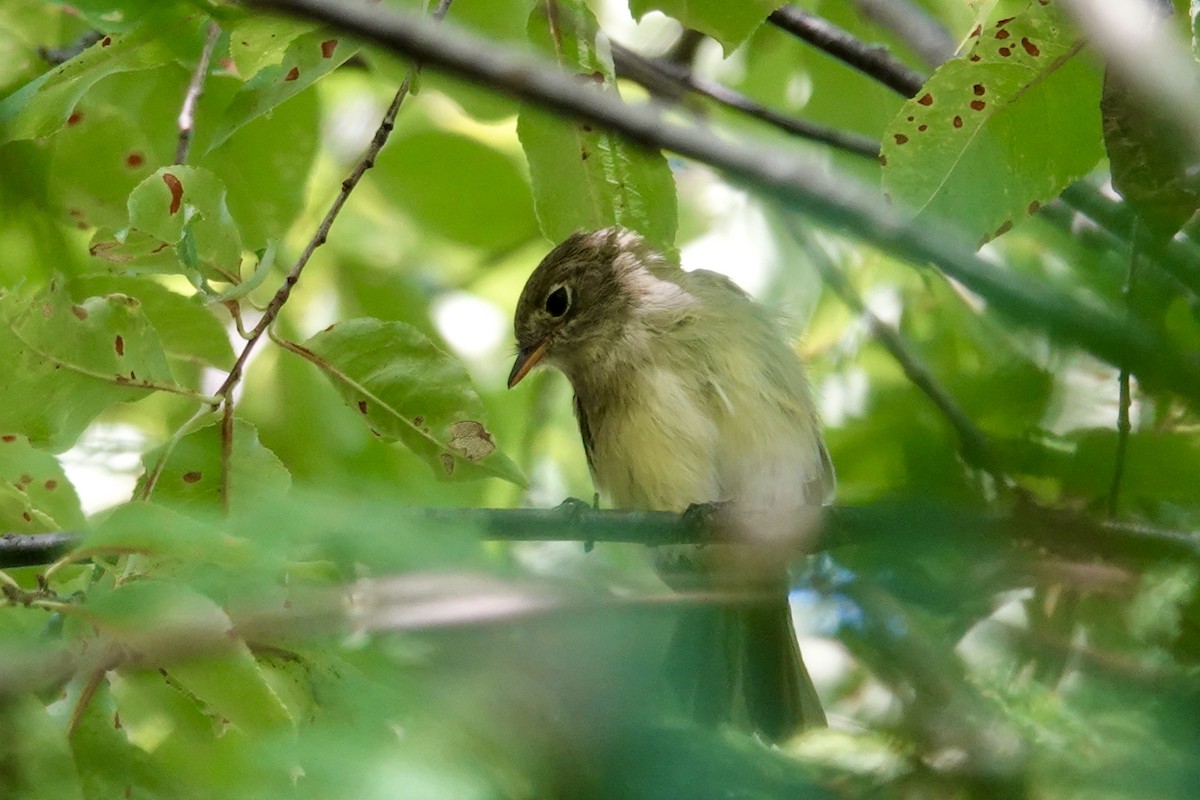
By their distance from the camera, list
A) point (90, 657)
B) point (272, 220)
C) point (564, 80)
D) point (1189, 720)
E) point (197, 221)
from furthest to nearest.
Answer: point (272, 220) → point (197, 221) → point (90, 657) → point (564, 80) → point (1189, 720)

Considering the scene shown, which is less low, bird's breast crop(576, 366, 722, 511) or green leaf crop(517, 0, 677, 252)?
green leaf crop(517, 0, 677, 252)

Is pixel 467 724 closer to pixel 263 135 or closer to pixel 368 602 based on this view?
pixel 368 602

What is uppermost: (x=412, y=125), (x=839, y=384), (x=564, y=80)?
(x=412, y=125)

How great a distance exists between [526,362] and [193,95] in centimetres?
175

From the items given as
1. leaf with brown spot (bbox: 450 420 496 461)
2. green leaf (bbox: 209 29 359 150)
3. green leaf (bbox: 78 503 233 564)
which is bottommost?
green leaf (bbox: 78 503 233 564)

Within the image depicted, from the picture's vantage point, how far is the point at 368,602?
1.30m

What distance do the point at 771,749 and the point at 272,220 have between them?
7.93ft

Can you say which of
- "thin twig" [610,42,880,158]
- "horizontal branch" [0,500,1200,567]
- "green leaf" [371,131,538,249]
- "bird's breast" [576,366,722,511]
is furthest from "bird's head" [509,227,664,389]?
"horizontal branch" [0,500,1200,567]

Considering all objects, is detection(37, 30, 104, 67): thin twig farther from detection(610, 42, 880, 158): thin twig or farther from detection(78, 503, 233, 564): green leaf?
detection(78, 503, 233, 564): green leaf

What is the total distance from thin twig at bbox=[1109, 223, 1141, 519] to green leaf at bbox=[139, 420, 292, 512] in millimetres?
1629

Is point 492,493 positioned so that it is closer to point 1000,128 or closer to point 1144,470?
point 1000,128

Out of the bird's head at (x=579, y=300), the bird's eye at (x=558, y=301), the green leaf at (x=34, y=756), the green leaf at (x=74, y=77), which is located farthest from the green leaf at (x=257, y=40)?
the bird's eye at (x=558, y=301)

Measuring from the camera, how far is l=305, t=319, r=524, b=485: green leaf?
2.58 metres

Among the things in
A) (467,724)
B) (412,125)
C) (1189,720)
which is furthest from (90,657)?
(412,125)
